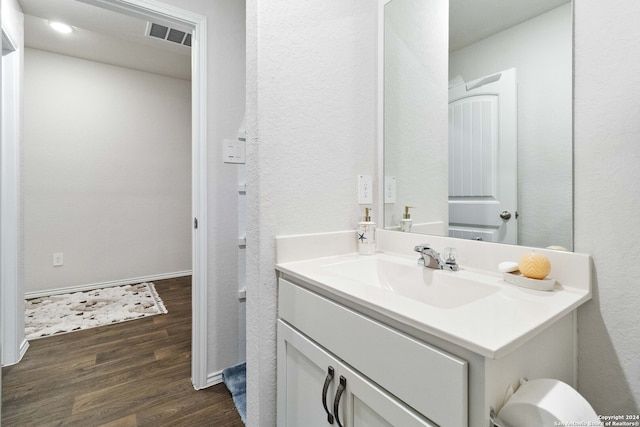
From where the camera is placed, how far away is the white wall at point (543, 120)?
0.77 m

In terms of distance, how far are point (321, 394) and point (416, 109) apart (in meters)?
1.07

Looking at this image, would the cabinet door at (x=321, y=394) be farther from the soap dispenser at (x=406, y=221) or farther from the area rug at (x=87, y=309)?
the area rug at (x=87, y=309)

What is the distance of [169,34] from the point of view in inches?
99.4

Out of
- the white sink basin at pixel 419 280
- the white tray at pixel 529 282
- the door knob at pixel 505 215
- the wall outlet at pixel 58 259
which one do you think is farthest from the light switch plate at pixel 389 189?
the wall outlet at pixel 58 259

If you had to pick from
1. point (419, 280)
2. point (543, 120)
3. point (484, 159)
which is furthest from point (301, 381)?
point (543, 120)

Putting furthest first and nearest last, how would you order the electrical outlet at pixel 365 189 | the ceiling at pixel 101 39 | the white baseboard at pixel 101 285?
the white baseboard at pixel 101 285 → the ceiling at pixel 101 39 → the electrical outlet at pixel 365 189

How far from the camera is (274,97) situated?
1.01 meters

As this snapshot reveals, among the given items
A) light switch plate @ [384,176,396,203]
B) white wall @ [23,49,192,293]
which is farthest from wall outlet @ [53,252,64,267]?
light switch plate @ [384,176,396,203]

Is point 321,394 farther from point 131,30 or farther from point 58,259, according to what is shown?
point 58,259

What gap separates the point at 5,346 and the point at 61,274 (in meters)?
1.52

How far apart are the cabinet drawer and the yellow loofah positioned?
39cm

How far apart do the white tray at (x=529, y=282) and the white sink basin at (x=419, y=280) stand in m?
0.06

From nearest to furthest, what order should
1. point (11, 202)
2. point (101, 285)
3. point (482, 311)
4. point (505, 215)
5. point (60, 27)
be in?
point (482, 311) → point (505, 215) → point (11, 202) → point (60, 27) → point (101, 285)

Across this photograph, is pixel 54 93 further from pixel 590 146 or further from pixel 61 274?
pixel 590 146
